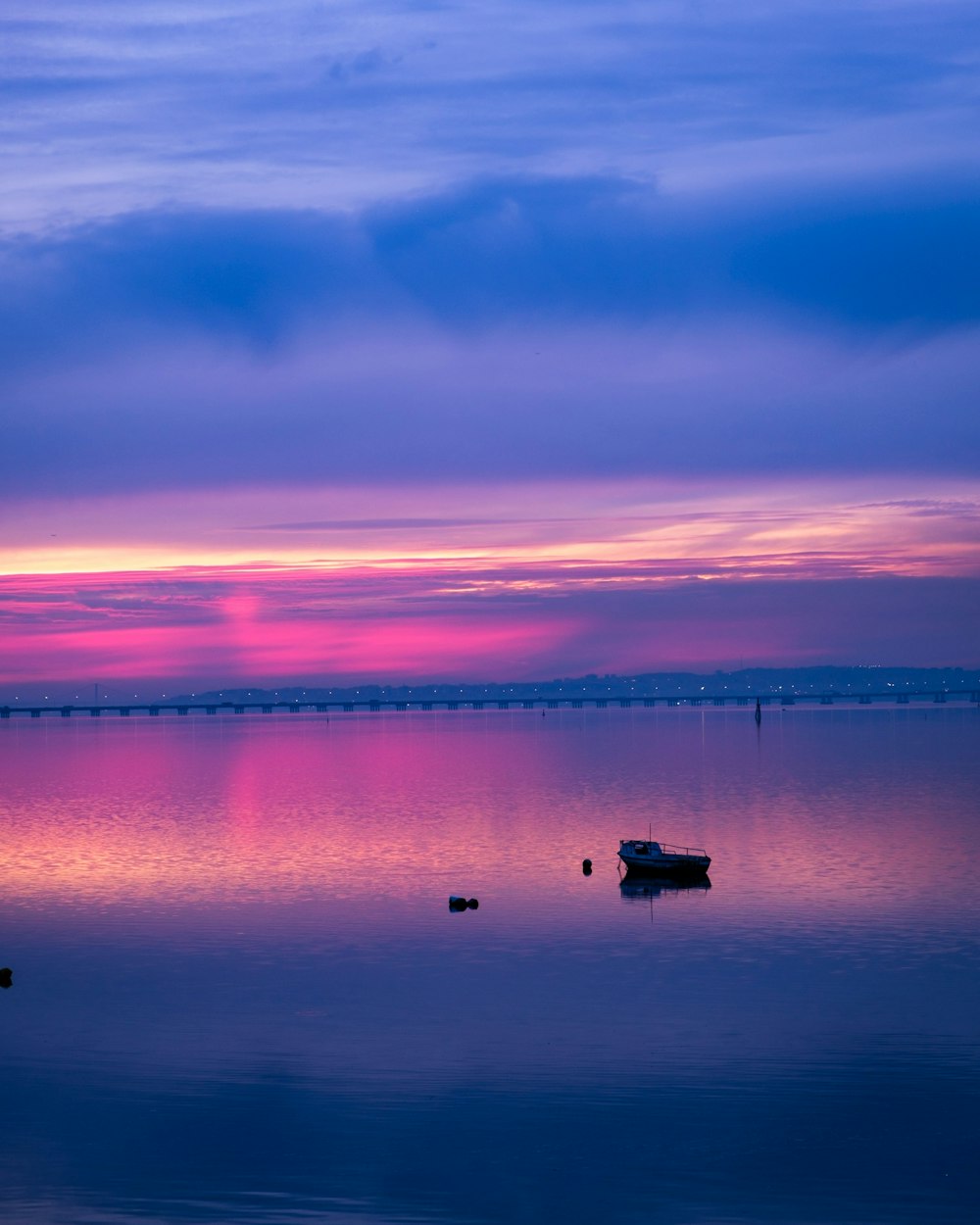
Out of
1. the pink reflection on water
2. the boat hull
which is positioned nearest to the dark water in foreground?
the pink reflection on water

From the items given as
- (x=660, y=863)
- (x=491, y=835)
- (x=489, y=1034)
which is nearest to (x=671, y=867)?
(x=660, y=863)

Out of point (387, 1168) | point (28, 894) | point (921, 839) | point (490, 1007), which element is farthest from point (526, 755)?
point (387, 1168)

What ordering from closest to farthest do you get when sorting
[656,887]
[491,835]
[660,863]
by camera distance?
[656,887], [660,863], [491,835]

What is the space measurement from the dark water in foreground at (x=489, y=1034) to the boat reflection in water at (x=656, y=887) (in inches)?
22.2

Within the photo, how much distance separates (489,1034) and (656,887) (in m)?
26.8

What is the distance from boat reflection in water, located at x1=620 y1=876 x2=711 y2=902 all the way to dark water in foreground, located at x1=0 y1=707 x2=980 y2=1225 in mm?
564

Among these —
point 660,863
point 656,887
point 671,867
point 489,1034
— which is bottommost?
point 489,1034

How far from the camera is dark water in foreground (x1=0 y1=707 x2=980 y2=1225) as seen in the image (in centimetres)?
2573

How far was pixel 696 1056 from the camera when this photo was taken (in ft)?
109

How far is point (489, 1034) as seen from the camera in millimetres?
35812

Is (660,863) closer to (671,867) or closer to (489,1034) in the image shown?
(671,867)

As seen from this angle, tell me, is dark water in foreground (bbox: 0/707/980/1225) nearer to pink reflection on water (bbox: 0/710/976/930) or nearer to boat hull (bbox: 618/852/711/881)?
pink reflection on water (bbox: 0/710/976/930)

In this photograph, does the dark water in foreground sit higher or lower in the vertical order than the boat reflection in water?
lower

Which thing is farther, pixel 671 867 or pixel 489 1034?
pixel 671 867
